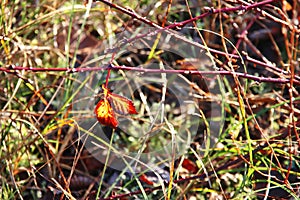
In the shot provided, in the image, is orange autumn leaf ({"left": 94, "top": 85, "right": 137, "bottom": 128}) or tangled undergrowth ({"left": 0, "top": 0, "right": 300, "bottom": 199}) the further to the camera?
tangled undergrowth ({"left": 0, "top": 0, "right": 300, "bottom": 199})

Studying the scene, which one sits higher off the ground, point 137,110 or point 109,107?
point 109,107

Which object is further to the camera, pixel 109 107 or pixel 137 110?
pixel 137 110

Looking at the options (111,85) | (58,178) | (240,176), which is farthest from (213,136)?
(58,178)

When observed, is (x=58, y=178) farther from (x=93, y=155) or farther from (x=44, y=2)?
(x=44, y=2)

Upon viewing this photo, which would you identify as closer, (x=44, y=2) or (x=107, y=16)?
(x=44, y=2)

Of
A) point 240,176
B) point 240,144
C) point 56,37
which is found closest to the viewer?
point 240,144

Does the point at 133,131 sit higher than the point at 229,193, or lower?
higher

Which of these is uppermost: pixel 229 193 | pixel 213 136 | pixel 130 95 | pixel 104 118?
pixel 104 118

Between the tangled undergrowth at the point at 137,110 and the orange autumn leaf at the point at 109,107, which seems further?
the tangled undergrowth at the point at 137,110
